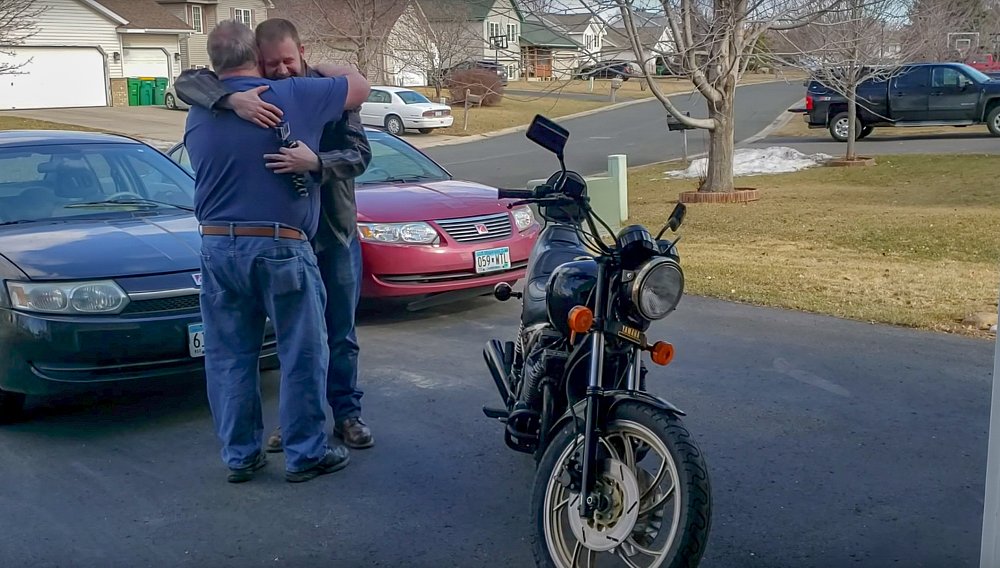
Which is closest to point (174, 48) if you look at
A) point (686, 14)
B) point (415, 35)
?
point (415, 35)

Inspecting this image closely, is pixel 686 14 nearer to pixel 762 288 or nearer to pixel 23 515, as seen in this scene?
pixel 762 288

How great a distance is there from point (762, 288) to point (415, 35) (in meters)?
35.5

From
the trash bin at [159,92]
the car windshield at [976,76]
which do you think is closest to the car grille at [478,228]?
the car windshield at [976,76]

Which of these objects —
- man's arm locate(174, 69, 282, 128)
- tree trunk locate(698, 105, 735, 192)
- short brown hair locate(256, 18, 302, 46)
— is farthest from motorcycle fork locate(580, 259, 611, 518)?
tree trunk locate(698, 105, 735, 192)

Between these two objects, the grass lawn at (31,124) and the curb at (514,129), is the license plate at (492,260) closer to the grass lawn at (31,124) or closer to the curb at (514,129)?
the curb at (514,129)

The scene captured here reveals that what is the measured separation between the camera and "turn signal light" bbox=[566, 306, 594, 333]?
11.9ft

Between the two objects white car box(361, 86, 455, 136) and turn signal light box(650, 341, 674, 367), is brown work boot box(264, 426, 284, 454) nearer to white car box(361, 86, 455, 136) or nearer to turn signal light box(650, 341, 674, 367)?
turn signal light box(650, 341, 674, 367)

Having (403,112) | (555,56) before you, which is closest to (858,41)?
(555,56)

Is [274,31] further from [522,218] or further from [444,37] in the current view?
[444,37]

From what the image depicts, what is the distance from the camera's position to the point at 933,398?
579cm

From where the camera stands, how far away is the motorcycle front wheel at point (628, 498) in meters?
3.31

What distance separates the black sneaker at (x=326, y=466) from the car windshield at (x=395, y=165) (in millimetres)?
4099

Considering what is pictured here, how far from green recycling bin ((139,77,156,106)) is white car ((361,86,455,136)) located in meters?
15.5

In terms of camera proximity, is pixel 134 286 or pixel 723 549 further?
pixel 134 286
